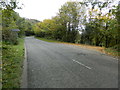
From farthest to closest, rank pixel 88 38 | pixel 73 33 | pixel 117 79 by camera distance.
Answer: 1. pixel 73 33
2. pixel 88 38
3. pixel 117 79

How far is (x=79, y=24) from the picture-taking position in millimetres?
28203

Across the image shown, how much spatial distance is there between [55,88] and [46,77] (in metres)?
1.04

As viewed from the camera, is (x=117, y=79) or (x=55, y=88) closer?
(x=55, y=88)

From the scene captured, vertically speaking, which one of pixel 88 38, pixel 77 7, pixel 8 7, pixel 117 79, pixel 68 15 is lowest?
pixel 117 79

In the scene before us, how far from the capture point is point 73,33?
3139cm

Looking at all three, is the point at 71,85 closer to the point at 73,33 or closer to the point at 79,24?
the point at 79,24

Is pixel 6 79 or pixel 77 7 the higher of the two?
pixel 77 7

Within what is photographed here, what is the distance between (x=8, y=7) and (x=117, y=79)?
32.4 ft

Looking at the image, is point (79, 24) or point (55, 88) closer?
point (55, 88)

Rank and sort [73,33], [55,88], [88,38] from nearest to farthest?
[55,88] < [88,38] < [73,33]

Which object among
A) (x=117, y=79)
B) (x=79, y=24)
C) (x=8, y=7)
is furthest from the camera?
(x=79, y=24)

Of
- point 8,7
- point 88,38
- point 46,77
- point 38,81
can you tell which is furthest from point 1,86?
point 88,38

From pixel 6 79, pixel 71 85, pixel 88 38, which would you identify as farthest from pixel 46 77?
pixel 88 38

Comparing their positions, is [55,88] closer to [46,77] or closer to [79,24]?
[46,77]
